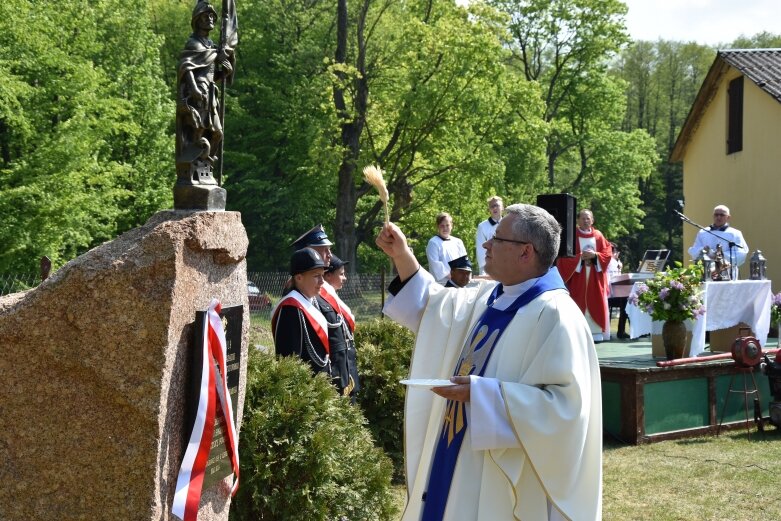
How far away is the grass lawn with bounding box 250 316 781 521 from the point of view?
7.09 metres

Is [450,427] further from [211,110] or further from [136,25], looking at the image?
[136,25]

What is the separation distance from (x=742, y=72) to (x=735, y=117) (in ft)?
4.48

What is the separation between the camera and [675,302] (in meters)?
10.3

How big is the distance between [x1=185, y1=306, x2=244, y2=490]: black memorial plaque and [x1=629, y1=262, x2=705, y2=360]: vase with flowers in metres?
6.83

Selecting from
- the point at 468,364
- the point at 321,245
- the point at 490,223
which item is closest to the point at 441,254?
the point at 490,223

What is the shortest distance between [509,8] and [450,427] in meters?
39.6

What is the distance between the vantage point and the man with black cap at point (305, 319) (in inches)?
243

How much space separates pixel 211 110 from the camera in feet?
14.4

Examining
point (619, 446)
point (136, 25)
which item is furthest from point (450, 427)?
point (136, 25)

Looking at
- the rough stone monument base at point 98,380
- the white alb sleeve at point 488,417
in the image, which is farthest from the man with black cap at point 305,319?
the white alb sleeve at point 488,417

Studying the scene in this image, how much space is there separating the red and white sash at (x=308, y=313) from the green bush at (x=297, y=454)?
54cm

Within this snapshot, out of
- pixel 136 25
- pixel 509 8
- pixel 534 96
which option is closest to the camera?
pixel 136 25

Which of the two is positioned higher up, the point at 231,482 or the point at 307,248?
the point at 307,248

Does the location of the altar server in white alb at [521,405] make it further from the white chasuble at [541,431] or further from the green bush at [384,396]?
the green bush at [384,396]
